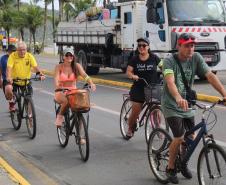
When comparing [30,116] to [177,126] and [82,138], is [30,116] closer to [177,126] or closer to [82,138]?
[82,138]

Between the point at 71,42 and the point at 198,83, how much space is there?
772 cm

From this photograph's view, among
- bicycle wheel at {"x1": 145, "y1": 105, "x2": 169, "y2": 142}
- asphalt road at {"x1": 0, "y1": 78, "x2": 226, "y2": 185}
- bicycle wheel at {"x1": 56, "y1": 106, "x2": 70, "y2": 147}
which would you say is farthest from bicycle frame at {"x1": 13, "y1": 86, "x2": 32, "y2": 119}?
bicycle wheel at {"x1": 145, "y1": 105, "x2": 169, "y2": 142}

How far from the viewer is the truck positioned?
56.2 feet

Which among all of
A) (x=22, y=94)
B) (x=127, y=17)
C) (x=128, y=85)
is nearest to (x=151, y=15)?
(x=127, y=17)

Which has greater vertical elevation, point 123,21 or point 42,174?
point 123,21

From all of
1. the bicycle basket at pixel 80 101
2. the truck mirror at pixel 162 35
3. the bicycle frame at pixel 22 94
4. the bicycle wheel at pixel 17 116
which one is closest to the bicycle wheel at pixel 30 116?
the bicycle frame at pixel 22 94

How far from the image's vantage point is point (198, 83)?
18.3 m

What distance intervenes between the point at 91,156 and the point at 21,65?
2.82m

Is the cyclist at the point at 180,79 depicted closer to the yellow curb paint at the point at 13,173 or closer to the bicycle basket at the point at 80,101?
the yellow curb paint at the point at 13,173

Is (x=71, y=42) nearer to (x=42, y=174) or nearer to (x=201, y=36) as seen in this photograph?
(x=201, y=36)

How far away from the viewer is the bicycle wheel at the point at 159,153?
6168 millimetres

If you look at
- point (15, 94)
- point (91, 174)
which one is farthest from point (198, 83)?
point (91, 174)

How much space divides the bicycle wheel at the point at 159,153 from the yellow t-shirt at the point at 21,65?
4228 mm

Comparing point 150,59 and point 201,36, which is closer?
point 150,59
